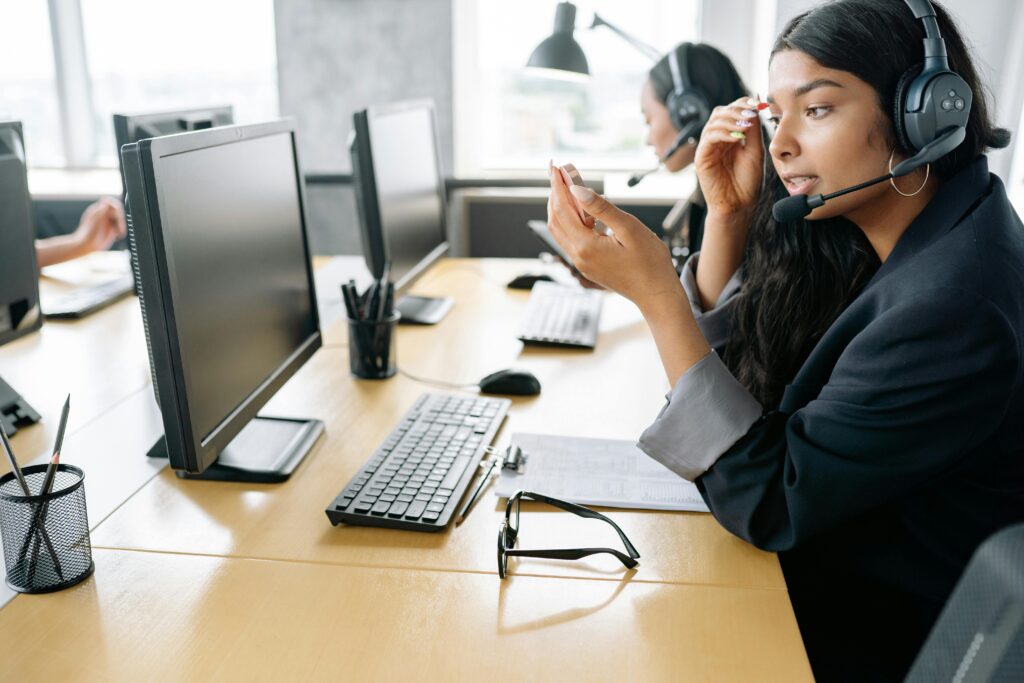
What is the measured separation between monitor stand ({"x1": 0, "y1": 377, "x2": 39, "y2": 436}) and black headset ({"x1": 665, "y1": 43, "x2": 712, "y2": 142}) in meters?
1.35

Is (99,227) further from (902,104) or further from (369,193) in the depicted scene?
(902,104)

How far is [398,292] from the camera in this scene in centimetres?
175

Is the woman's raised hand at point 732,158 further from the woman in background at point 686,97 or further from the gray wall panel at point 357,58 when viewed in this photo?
the gray wall panel at point 357,58

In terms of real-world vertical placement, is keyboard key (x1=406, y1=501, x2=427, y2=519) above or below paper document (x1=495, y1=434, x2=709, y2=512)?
above

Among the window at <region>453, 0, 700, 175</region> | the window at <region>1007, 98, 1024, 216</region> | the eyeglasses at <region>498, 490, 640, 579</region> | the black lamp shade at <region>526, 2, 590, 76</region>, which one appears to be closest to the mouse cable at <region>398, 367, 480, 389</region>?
the eyeglasses at <region>498, 490, 640, 579</region>

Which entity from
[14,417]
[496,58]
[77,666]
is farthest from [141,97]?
[77,666]

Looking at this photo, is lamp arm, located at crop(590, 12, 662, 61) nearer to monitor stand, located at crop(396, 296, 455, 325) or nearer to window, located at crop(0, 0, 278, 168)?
monitor stand, located at crop(396, 296, 455, 325)

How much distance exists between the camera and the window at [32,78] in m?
3.54

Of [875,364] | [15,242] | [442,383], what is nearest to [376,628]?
[875,364]

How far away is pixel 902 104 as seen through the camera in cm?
94

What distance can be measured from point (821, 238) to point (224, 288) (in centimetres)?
80

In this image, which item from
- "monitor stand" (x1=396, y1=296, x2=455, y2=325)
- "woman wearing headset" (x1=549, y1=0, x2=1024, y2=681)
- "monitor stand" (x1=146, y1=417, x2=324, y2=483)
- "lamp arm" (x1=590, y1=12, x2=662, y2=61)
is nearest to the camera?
"woman wearing headset" (x1=549, y1=0, x2=1024, y2=681)

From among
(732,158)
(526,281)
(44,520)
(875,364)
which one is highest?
(732,158)

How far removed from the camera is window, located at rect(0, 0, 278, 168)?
352cm
